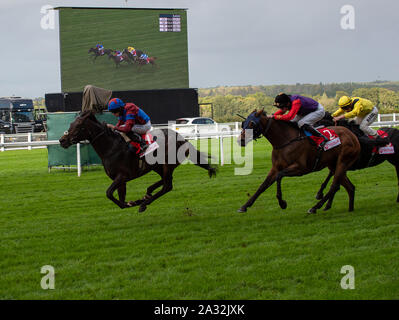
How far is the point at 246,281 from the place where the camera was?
467 centimetres

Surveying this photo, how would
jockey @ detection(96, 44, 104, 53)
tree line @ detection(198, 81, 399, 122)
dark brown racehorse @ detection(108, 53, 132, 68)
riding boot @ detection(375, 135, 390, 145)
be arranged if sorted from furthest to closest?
tree line @ detection(198, 81, 399, 122)
dark brown racehorse @ detection(108, 53, 132, 68)
jockey @ detection(96, 44, 104, 53)
riding boot @ detection(375, 135, 390, 145)

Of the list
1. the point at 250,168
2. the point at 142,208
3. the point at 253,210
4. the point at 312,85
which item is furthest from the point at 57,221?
the point at 312,85

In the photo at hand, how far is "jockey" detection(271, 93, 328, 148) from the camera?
25.1ft

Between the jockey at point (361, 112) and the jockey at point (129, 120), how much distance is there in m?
3.01

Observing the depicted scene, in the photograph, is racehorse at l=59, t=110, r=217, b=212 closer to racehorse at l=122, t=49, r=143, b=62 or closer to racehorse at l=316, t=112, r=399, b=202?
racehorse at l=316, t=112, r=399, b=202

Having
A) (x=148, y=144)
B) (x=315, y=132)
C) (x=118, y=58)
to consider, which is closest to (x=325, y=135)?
(x=315, y=132)

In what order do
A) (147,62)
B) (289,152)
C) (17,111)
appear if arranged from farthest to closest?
1. (147,62)
2. (17,111)
3. (289,152)

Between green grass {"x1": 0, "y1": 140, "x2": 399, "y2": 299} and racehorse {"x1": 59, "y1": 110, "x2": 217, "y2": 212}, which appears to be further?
racehorse {"x1": 59, "y1": 110, "x2": 217, "y2": 212}

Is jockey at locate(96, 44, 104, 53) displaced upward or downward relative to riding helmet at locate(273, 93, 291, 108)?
upward

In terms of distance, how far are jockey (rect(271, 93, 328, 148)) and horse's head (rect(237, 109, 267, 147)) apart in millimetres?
220

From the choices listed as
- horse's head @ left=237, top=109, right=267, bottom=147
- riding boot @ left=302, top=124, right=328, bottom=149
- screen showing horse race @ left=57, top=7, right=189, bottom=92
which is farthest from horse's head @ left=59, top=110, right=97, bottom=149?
screen showing horse race @ left=57, top=7, right=189, bottom=92

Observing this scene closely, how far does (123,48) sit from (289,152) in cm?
2926

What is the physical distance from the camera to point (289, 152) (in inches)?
299

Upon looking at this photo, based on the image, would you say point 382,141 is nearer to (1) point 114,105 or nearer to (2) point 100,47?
(1) point 114,105
